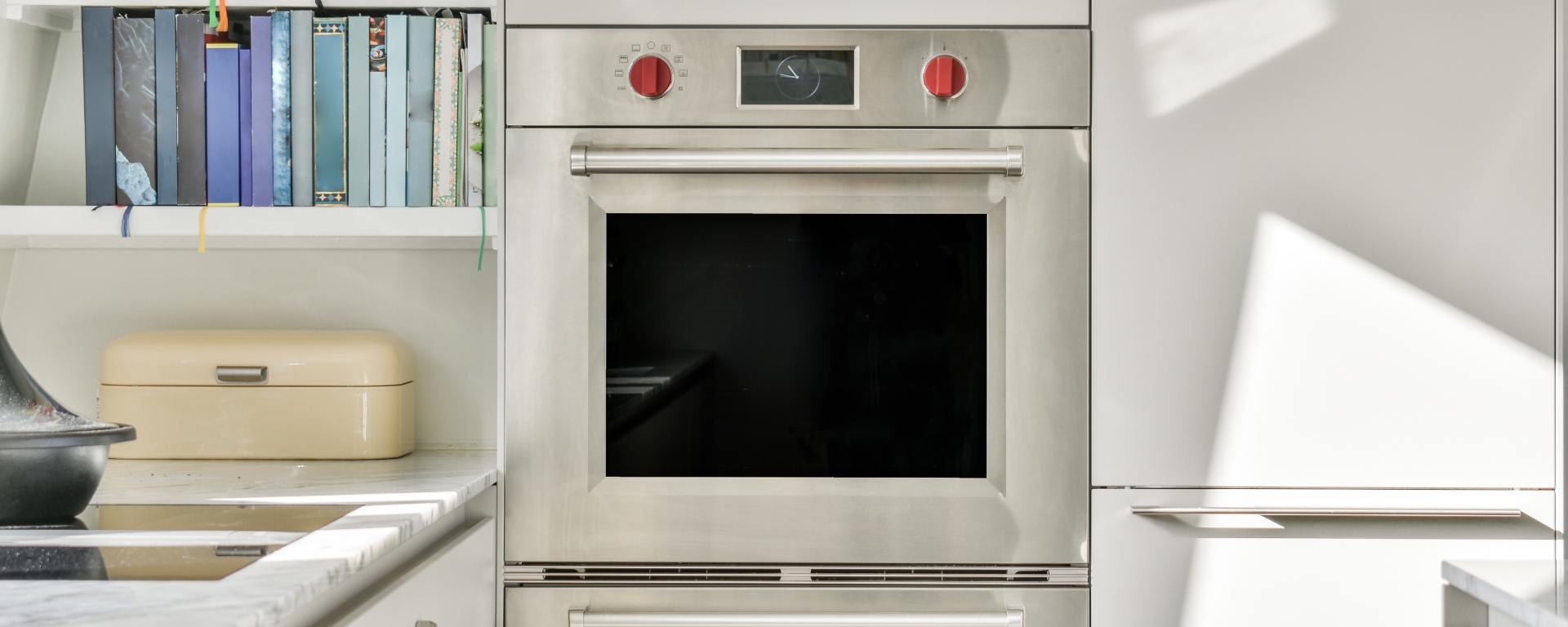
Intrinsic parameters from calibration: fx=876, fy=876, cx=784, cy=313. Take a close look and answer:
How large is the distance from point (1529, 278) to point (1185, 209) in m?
0.44

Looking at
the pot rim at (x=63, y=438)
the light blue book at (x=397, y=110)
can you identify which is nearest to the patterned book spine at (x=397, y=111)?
the light blue book at (x=397, y=110)

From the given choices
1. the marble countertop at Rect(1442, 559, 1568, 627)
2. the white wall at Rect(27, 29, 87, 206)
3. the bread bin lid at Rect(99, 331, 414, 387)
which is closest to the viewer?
the marble countertop at Rect(1442, 559, 1568, 627)

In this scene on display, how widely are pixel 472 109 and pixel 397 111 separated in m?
0.11

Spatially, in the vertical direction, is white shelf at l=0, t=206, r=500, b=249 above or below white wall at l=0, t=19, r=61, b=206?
below

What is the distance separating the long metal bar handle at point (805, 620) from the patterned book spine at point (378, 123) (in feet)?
2.12

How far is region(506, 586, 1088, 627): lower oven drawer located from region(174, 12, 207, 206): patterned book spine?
73cm

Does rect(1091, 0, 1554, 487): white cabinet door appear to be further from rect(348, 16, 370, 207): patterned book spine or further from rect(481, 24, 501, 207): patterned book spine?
rect(348, 16, 370, 207): patterned book spine

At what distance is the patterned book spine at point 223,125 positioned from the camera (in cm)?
124

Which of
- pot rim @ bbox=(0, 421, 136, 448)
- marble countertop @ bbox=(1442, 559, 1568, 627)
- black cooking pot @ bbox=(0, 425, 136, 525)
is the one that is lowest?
marble countertop @ bbox=(1442, 559, 1568, 627)

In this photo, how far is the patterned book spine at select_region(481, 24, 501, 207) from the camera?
1.23 m

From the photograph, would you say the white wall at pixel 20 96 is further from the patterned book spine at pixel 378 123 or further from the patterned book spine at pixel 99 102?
the patterned book spine at pixel 378 123

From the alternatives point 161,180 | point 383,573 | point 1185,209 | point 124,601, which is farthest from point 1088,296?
point 161,180

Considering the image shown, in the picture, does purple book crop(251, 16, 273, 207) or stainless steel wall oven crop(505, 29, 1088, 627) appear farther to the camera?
purple book crop(251, 16, 273, 207)

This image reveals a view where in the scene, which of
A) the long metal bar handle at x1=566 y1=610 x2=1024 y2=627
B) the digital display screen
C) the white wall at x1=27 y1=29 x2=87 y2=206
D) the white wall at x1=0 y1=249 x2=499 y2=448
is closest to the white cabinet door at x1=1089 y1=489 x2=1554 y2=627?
the long metal bar handle at x1=566 y1=610 x2=1024 y2=627
